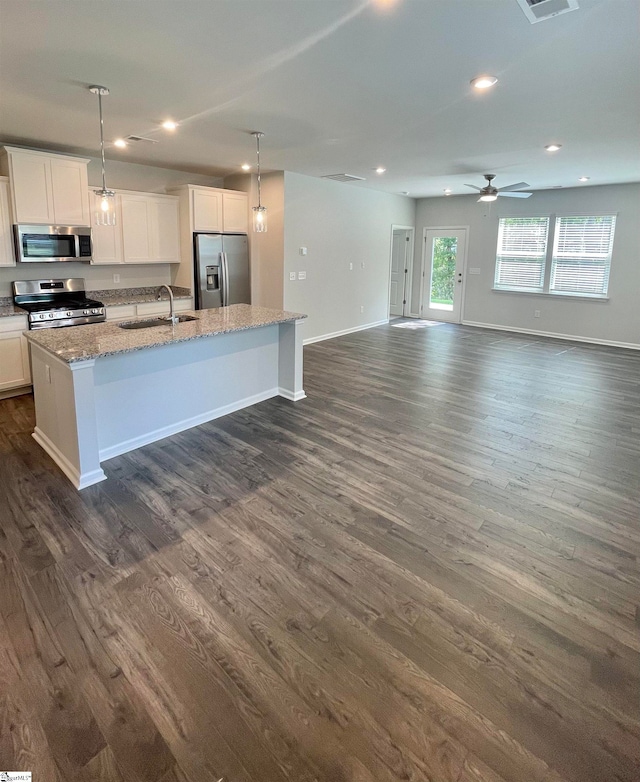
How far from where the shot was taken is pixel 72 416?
3.18 meters

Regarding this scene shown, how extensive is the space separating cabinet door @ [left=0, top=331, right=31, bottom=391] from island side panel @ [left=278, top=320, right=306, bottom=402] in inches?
105

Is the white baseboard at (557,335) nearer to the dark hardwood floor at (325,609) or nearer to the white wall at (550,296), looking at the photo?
the white wall at (550,296)

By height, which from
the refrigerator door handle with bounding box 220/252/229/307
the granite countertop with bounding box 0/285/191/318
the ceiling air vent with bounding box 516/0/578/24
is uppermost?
the ceiling air vent with bounding box 516/0/578/24

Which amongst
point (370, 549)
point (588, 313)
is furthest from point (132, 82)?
point (588, 313)

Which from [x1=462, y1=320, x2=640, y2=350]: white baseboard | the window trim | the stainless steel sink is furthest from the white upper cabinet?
[x1=462, y1=320, x2=640, y2=350]: white baseboard

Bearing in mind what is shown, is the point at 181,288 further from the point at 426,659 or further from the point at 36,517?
the point at 426,659

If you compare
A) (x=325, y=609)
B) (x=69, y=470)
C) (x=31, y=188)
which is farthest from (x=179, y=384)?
(x=31, y=188)

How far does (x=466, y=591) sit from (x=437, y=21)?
280 cm

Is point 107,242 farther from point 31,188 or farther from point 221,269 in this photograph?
point 221,269

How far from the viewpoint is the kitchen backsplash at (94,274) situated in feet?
17.1

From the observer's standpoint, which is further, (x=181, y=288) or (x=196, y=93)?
(x=181, y=288)

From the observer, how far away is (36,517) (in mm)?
2797

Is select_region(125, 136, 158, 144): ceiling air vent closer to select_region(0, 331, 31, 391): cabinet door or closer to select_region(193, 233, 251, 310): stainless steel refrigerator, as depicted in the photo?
select_region(193, 233, 251, 310): stainless steel refrigerator

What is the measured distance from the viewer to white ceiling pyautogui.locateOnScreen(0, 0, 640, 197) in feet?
7.43
